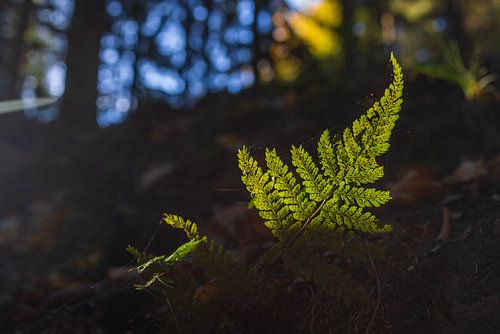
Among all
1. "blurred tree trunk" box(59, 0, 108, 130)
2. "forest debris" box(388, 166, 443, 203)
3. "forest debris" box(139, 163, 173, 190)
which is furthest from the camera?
"blurred tree trunk" box(59, 0, 108, 130)

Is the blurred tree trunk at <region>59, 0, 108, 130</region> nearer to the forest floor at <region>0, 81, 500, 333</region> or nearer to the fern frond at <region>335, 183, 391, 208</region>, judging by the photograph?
the forest floor at <region>0, 81, 500, 333</region>

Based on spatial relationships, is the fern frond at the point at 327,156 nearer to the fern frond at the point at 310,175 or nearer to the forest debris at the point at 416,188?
the fern frond at the point at 310,175

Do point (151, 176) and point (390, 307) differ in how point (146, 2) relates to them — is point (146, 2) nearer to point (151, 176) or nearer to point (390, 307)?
point (151, 176)

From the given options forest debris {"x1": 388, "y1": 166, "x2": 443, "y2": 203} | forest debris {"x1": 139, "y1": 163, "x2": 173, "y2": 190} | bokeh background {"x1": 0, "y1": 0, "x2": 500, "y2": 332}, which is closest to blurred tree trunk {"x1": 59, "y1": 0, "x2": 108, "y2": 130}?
bokeh background {"x1": 0, "y1": 0, "x2": 500, "y2": 332}

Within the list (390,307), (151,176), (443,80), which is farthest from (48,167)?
(390,307)

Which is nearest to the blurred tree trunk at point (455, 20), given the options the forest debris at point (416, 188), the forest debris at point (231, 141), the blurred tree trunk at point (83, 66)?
the blurred tree trunk at point (83, 66)

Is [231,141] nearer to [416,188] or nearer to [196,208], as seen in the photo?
[196,208]
